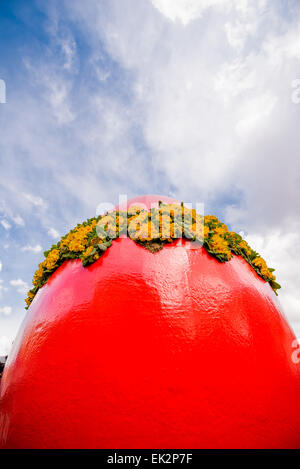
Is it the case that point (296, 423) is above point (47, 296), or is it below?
below

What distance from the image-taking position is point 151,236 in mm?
A: 3713

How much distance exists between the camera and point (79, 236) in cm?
406

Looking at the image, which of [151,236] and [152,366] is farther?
[151,236]

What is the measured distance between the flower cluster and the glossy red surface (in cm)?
23

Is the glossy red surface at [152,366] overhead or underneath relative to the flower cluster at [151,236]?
underneath

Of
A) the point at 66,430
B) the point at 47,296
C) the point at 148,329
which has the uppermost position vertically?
the point at 47,296

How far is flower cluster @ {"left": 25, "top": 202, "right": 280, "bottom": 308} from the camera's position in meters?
3.75

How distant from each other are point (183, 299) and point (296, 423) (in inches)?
78.4

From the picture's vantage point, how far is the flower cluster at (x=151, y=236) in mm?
3748

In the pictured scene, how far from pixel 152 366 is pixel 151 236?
171cm

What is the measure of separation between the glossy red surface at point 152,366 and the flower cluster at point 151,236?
23cm

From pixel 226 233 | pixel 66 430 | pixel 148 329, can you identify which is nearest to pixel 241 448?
pixel 148 329

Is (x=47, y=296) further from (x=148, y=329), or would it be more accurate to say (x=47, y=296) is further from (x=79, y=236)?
(x=148, y=329)
